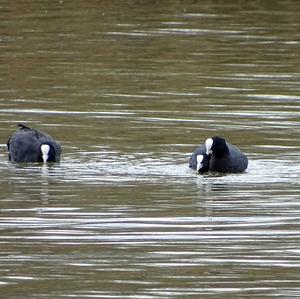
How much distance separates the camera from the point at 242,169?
17250mm

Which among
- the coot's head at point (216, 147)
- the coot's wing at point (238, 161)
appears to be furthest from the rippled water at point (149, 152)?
the coot's head at point (216, 147)

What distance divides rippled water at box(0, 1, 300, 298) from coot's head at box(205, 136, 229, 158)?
29cm

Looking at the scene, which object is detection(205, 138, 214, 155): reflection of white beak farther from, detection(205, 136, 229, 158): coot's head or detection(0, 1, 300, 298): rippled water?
detection(0, 1, 300, 298): rippled water

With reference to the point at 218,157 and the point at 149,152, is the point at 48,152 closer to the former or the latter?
the point at 149,152

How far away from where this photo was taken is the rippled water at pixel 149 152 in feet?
37.3

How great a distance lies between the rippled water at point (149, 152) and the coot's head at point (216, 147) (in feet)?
0.95

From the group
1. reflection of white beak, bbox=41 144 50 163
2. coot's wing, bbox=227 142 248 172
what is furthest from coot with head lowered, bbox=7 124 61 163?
coot's wing, bbox=227 142 248 172

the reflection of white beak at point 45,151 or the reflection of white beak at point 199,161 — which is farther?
the reflection of white beak at point 45,151

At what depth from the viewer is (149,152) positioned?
1802cm

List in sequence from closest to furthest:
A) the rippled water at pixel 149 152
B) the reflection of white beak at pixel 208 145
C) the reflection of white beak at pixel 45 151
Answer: the rippled water at pixel 149 152 → the reflection of white beak at pixel 208 145 → the reflection of white beak at pixel 45 151

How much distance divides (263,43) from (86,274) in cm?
1864

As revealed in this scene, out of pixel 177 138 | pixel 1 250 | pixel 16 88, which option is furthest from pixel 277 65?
pixel 1 250

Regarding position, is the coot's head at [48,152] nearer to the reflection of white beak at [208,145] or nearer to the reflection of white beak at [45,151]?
the reflection of white beak at [45,151]

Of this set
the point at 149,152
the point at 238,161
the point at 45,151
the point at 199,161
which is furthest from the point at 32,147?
the point at 238,161
